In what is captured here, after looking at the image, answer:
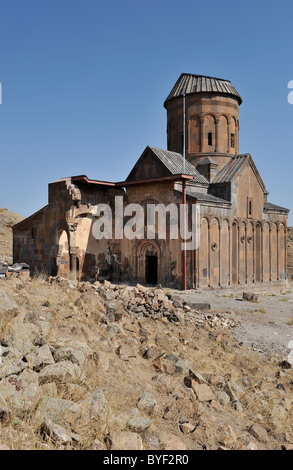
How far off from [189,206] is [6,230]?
28.1 metres

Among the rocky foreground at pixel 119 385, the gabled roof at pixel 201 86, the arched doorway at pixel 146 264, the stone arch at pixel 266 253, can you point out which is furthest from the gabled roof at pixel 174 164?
the rocky foreground at pixel 119 385

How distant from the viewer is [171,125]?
26656mm

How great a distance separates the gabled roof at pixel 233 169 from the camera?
22350 mm

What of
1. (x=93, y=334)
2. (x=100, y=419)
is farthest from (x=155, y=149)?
(x=100, y=419)

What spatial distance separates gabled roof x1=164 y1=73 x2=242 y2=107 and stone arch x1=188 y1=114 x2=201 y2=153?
1679 millimetres

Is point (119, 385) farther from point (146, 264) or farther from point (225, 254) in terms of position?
point (225, 254)

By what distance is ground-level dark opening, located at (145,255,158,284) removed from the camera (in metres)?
20.8

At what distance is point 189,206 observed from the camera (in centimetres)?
1927

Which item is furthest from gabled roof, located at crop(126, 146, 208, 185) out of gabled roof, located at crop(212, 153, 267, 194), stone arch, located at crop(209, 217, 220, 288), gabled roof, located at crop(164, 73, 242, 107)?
gabled roof, located at crop(164, 73, 242, 107)

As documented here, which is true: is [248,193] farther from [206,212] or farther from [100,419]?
[100,419]

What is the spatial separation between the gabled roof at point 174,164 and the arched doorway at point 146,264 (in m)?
4.10

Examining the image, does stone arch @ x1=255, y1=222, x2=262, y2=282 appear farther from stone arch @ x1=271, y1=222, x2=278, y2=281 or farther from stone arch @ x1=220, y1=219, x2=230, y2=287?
stone arch @ x1=220, y1=219, x2=230, y2=287

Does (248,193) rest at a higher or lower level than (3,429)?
higher
